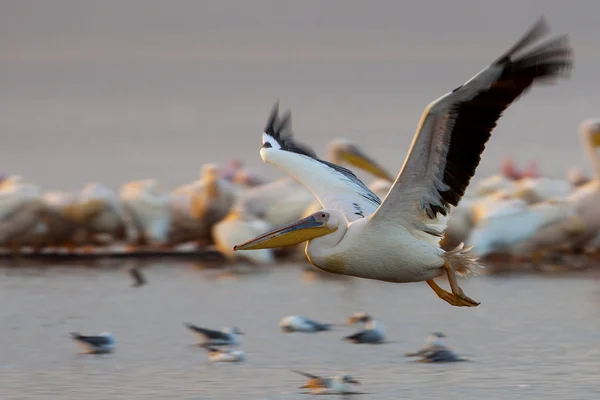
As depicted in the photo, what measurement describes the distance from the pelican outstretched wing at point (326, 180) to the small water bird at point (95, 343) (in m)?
1.32

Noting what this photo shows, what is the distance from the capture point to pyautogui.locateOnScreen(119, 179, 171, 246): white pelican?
12664 millimetres

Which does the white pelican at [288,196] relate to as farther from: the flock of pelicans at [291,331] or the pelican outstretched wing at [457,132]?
the pelican outstretched wing at [457,132]

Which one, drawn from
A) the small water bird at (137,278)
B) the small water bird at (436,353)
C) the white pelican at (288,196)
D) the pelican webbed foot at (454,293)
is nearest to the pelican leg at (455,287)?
the pelican webbed foot at (454,293)

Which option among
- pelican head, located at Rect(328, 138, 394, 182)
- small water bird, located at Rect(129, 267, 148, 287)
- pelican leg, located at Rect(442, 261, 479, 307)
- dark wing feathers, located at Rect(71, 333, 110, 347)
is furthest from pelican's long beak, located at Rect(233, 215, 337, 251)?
pelican head, located at Rect(328, 138, 394, 182)

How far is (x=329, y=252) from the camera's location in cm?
713

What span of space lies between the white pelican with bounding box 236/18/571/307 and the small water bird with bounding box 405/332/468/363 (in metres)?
0.78

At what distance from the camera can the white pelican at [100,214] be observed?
12.6 meters

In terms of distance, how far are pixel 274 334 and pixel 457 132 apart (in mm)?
Answer: 2775

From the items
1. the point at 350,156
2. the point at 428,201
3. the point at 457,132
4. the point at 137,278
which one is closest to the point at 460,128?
the point at 457,132

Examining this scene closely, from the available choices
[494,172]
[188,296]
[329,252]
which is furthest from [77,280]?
[494,172]

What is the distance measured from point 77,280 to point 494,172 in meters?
9.99

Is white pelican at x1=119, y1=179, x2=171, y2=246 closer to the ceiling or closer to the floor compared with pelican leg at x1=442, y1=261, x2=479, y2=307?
closer to the ceiling

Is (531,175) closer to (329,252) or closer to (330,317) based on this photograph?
(330,317)

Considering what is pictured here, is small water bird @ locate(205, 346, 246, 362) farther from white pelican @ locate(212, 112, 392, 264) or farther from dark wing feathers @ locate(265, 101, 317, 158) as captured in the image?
white pelican @ locate(212, 112, 392, 264)
